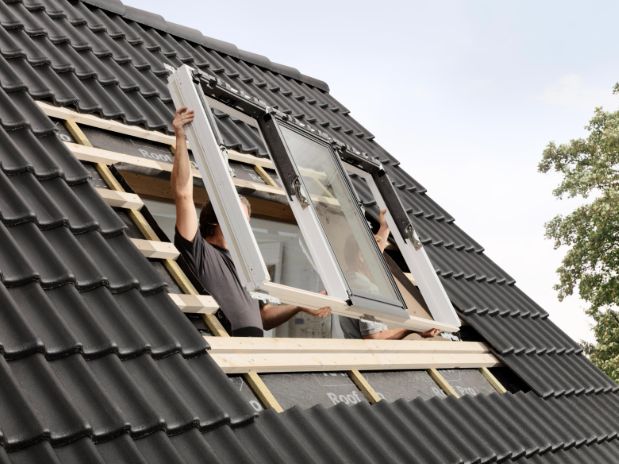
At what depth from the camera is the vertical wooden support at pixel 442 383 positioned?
533 centimetres

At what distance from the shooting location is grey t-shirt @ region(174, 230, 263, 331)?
4680 millimetres

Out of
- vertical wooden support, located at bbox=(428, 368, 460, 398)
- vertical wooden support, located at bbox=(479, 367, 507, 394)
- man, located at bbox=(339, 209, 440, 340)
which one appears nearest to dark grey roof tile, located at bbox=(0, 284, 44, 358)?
man, located at bbox=(339, 209, 440, 340)

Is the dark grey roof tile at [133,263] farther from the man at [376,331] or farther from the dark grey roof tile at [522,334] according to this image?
the dark grey roof tile at [522,334]

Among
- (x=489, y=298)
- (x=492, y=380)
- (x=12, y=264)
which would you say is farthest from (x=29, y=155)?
(x=489, y=298)

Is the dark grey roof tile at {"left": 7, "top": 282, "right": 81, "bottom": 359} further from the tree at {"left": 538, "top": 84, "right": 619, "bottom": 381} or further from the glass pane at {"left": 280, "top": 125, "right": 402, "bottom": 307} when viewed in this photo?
the tree at {"left": 538, "top": 84, "right": 619, "bottom": 381}

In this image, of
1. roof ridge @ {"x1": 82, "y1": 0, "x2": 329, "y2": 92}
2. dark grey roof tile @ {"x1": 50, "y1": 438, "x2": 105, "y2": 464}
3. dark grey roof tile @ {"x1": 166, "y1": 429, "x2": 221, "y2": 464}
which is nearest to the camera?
dark grey roof tile @ {"x1": 50, "y1": 438, "x2": 105, "y2": 464}

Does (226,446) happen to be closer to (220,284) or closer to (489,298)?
(220,284)

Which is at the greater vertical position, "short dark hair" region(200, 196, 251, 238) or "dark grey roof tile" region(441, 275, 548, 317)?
"short dark hair" region(200, 196, 251, 238)

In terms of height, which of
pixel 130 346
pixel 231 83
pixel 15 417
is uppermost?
pixel 231 83

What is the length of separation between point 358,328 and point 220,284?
4.63 ft

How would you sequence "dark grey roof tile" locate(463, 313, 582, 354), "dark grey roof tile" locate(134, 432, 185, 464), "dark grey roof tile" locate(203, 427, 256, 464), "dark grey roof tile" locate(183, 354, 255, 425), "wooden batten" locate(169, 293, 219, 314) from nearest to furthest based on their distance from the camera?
"dark grey roof tile" locate(134, 432, 185, 464)
"dark grey roof tile" locate(203, 427, 256, 464)
"dark grey roof tile" locate(183, 354, 255, 425)
"wooden batten" locate(169, 293, 219, 314)
"dark grey roof tile" locate(463, 313, 582, 354)

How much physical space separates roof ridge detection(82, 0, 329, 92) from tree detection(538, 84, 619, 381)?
15.6 m

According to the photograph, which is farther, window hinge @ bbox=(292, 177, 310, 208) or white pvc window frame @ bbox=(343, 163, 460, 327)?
white pvc window frame @ bbox=(343, 163, 460, 327)

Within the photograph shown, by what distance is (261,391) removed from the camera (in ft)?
13.4
